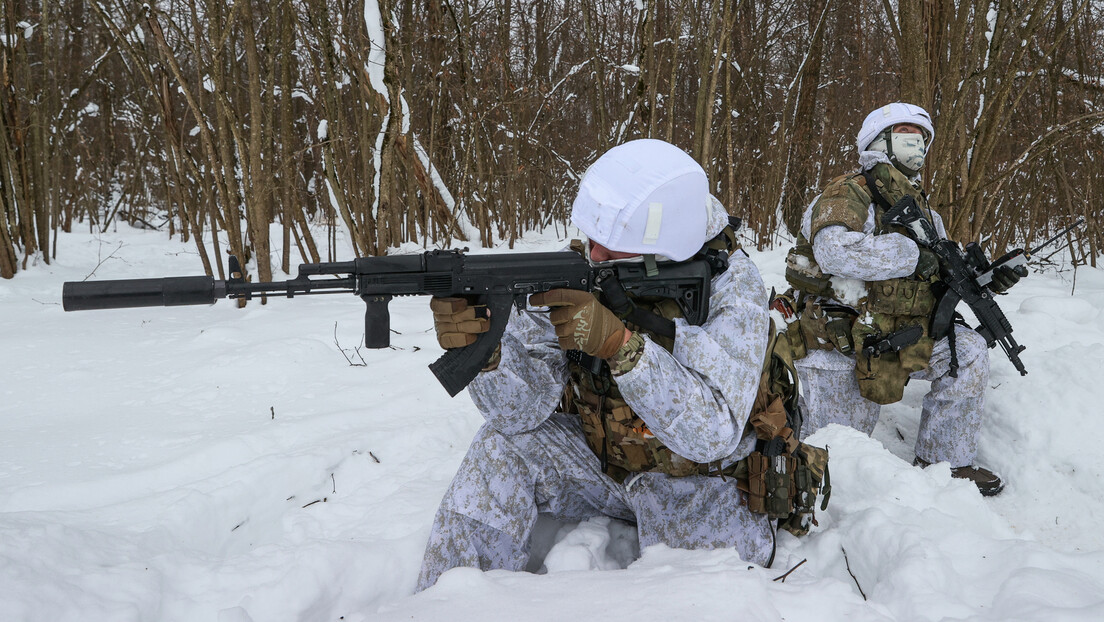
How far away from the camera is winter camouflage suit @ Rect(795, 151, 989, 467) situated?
284 centimetres

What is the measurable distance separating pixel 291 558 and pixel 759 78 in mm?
8349

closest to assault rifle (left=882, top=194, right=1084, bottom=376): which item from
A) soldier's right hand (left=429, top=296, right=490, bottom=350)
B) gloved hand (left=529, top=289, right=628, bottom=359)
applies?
gloved hand (left=529, top=289, right=628, bottom=359)

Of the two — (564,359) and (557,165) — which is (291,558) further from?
(557,165)

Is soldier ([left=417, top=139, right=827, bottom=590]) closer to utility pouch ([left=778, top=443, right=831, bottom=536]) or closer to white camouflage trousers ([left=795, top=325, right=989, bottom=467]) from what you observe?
utility pouch ([left=778, top=443, right=831, bottom=536])

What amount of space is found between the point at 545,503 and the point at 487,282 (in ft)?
2.55

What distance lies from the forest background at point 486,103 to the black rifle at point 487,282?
2.89 m

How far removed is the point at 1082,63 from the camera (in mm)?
6176

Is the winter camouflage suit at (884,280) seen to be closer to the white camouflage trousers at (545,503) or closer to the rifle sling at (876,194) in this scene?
the rifle sling at (876,194)

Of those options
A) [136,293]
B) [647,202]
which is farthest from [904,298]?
[136,293]

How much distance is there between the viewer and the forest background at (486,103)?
14.3 ft

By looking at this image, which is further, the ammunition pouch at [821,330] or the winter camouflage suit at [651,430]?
the ammunition pouch at [821,330]

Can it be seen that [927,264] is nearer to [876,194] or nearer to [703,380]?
[876,194]

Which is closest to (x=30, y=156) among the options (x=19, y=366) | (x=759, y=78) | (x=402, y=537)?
(x=19, y=366)

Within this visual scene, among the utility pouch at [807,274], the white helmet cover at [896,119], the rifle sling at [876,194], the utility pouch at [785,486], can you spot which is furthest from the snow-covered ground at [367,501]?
the white helmet cover at [896,119]
